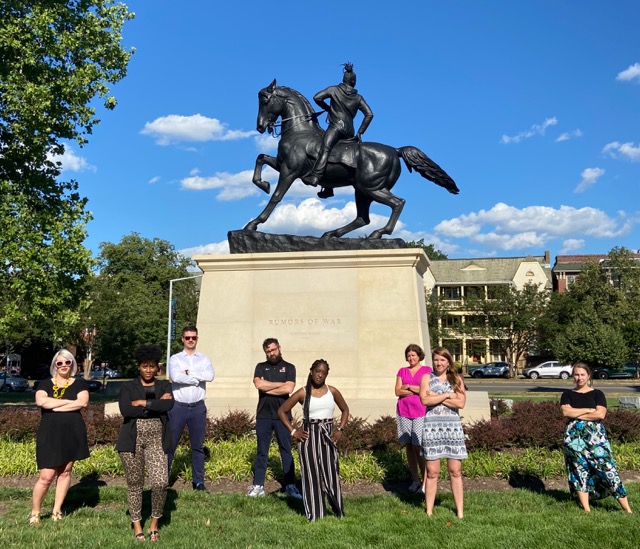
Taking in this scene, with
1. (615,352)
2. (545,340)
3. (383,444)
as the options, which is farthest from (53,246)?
(545,340)

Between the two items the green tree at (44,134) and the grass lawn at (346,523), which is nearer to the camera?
the grass lawn at (346,523)

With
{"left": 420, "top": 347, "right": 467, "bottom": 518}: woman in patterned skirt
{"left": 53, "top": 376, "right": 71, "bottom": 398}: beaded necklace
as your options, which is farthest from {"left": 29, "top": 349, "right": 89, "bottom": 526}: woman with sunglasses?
{"left": 420, "top": 347, "right": 467, "bottom": 518}: woman in patterned skirt

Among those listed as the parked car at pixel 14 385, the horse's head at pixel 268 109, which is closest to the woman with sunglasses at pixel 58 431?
the horse's head at pixel 268 109

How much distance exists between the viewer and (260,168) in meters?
13.1

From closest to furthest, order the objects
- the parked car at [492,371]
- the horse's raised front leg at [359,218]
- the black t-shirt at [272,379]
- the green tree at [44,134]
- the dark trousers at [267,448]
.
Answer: the dark trousers at [267,448] → the black t-shirt at [272,379] → the horse's raised front leg at [359,218] → the green tree at [44,134] → the parked car at [492,371]

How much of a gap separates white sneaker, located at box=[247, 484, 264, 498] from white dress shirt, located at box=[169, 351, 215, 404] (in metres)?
1.28

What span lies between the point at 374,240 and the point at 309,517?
699 centimetres

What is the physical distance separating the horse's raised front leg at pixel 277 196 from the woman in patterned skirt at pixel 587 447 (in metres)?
7.52

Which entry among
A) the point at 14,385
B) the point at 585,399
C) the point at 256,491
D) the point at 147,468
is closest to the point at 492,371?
the point at 14,385

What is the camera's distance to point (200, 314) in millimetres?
12484

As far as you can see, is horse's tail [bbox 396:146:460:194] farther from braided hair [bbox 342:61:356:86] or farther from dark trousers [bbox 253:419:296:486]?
dark trousers [bbox 253:419:296:486]

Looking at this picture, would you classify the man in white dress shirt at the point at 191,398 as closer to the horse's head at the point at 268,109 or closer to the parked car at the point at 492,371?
the horse's head at the point at 268,109

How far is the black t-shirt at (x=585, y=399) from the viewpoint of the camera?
6.51 meters

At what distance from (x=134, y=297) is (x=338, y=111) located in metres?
32.7
